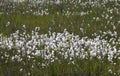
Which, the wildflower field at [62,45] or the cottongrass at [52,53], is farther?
the cottongrass at [52,53]

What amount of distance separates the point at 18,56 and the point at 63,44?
1.14 m

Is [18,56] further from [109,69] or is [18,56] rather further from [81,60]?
[109,69]

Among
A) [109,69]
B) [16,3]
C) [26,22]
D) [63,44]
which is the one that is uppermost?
[16,3]

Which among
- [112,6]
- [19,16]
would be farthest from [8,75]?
[112,6]

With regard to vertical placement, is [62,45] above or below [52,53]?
above

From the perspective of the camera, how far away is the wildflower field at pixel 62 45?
22.7ft

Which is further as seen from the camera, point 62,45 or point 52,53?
point 62,45

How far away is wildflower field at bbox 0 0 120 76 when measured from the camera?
6.91 m

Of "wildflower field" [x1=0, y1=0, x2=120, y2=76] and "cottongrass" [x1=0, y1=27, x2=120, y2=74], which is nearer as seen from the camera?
"wildflower field" [x1=0, y1=0, x2=120, y2=76]

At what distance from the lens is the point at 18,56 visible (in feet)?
25.5

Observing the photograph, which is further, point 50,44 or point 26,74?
point 50,44

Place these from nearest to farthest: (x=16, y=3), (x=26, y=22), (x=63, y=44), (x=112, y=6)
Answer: (x=63, y=44), (x=26, y=22), (x=112, y=6), (x=16, y=3)

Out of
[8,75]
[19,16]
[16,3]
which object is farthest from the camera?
[16,3]

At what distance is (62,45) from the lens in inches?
327
